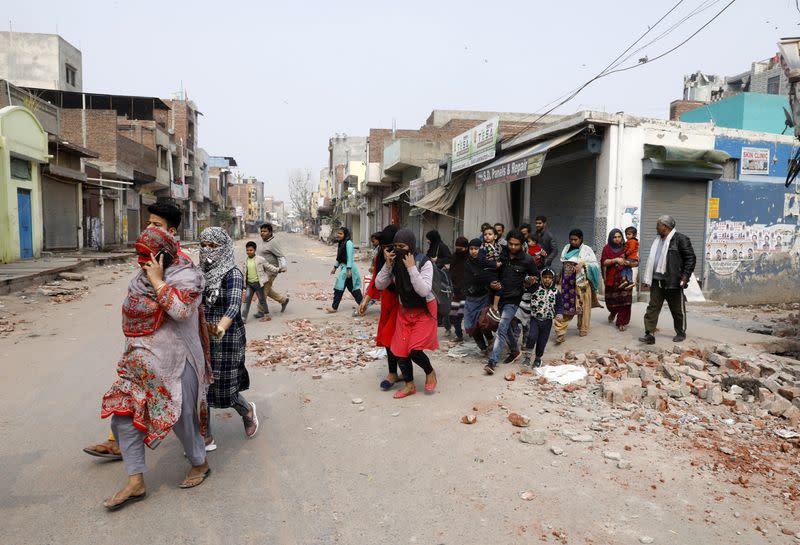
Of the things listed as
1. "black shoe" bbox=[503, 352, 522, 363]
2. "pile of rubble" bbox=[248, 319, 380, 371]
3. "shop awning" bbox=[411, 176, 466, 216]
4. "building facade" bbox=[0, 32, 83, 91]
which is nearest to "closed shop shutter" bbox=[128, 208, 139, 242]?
"building facade" bbox=[0, 32, 83, 91]

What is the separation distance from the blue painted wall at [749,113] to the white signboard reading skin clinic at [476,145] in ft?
30.5

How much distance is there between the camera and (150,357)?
10.2 feet

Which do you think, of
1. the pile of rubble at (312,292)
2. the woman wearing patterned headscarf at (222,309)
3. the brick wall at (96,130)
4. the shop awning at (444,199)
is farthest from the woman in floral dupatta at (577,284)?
the brick wall at (96,130)

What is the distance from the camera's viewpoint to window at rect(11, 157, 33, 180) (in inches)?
671

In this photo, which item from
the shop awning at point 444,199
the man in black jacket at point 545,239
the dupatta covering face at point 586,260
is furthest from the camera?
the shop awning at point 444,199

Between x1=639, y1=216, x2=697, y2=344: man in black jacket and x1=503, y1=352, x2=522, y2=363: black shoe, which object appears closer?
x1=503, y1=352, x2=522, y2=363: black shoe

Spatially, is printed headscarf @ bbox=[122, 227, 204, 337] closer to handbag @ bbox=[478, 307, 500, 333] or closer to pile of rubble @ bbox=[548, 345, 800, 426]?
handbag @ bbox=[478, 307, 500, 333]

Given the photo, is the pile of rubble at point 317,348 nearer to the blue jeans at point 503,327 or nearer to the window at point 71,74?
the blue jeans at point 503,327

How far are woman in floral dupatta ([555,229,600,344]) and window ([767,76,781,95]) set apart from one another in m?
27.5

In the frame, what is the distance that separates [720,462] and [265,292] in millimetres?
7480

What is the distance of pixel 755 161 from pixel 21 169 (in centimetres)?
2046

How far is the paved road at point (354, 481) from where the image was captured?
9.66 ft

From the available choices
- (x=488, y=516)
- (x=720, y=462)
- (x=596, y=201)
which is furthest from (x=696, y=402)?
(x=596, y=201)

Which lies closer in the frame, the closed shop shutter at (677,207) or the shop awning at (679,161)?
the shop awning at (679,161)
